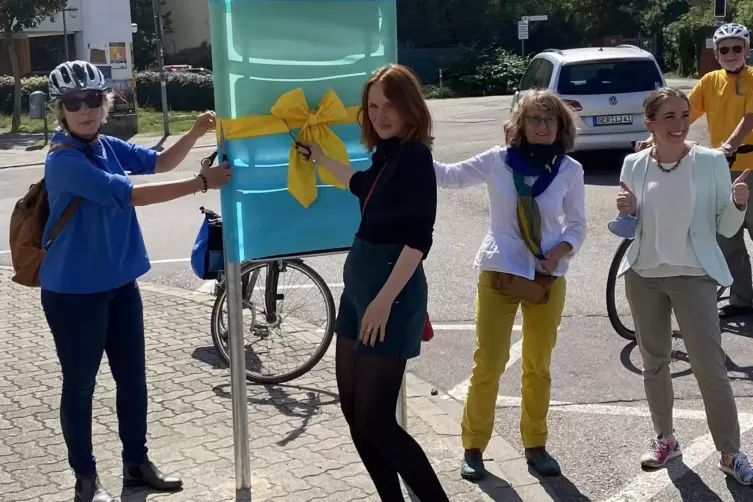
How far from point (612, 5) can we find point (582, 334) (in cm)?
3927

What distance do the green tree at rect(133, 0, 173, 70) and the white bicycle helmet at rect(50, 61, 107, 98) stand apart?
50814 millimetres

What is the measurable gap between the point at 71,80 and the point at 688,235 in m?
2.67

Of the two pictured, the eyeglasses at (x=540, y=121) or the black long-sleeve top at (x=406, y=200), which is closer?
the black long-sleeve top at (x=406, y=200)

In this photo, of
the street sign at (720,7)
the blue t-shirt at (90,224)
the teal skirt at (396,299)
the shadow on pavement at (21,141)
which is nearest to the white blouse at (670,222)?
the teal skirt at (396,299)

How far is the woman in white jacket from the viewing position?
417cm

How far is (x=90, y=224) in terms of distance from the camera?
12.6 ft

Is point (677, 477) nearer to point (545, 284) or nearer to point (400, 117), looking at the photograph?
point (545, 284)

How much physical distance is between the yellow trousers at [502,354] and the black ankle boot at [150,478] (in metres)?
1.33

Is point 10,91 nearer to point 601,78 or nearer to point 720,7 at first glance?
point 720,7

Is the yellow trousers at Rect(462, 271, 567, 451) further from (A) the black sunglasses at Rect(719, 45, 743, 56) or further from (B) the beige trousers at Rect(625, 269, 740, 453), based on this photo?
(A) the black sunglasses at Rect(719, 45, 743, 56)

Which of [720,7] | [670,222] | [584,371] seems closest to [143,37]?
[720,7]

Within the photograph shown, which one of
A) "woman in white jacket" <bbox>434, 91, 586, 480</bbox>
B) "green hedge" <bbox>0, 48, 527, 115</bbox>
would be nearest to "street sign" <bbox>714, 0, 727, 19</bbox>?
"green hedge" <bbox>0, 48, 527, 115</bbox>

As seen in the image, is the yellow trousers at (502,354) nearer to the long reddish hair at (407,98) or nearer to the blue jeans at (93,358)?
the long reddish hair at (407,98)

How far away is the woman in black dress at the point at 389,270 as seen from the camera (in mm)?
3350
